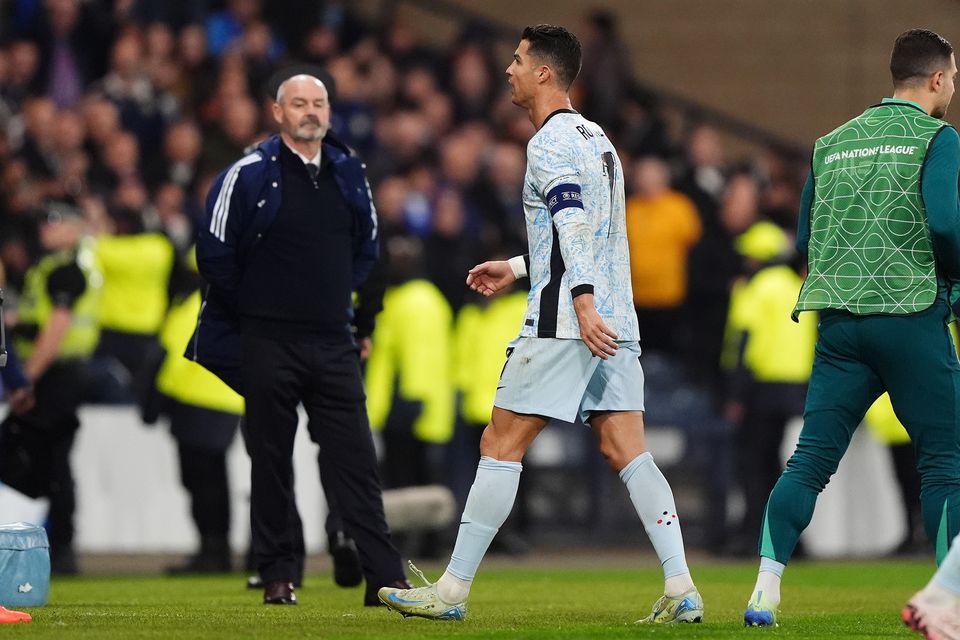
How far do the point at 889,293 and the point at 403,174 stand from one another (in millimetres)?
11449

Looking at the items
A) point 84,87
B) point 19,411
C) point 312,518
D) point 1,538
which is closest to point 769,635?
point 1,538

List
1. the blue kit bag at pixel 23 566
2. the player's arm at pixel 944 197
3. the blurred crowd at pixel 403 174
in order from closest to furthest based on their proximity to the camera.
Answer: the player's arm at pixel 944 197, the blue kit bag at pixel 23 566, the blurred crowd at pixel 403 174

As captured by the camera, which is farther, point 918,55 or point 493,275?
point 493,275

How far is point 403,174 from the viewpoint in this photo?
58.8 ft

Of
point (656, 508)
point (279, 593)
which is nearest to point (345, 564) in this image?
point (279, 593)

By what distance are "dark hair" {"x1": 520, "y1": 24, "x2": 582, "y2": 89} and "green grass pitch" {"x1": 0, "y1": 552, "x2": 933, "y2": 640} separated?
2256mm

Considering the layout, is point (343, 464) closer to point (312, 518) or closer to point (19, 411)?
point (19, 411)

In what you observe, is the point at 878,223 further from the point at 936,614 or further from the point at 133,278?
the point at 133,278

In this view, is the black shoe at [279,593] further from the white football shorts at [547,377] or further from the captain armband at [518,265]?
the captain armband at [518,265]

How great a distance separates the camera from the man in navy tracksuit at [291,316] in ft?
27.5

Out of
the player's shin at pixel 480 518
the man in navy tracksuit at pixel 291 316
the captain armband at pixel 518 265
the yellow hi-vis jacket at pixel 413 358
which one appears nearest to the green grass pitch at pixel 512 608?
the player's shin at pixel 480 518

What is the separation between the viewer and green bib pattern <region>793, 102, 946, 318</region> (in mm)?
6809

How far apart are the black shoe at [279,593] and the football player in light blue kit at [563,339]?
1333mm

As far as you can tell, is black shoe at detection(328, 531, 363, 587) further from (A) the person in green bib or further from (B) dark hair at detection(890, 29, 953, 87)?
(B) dark hair at detection(890, 29, 953, 87)
